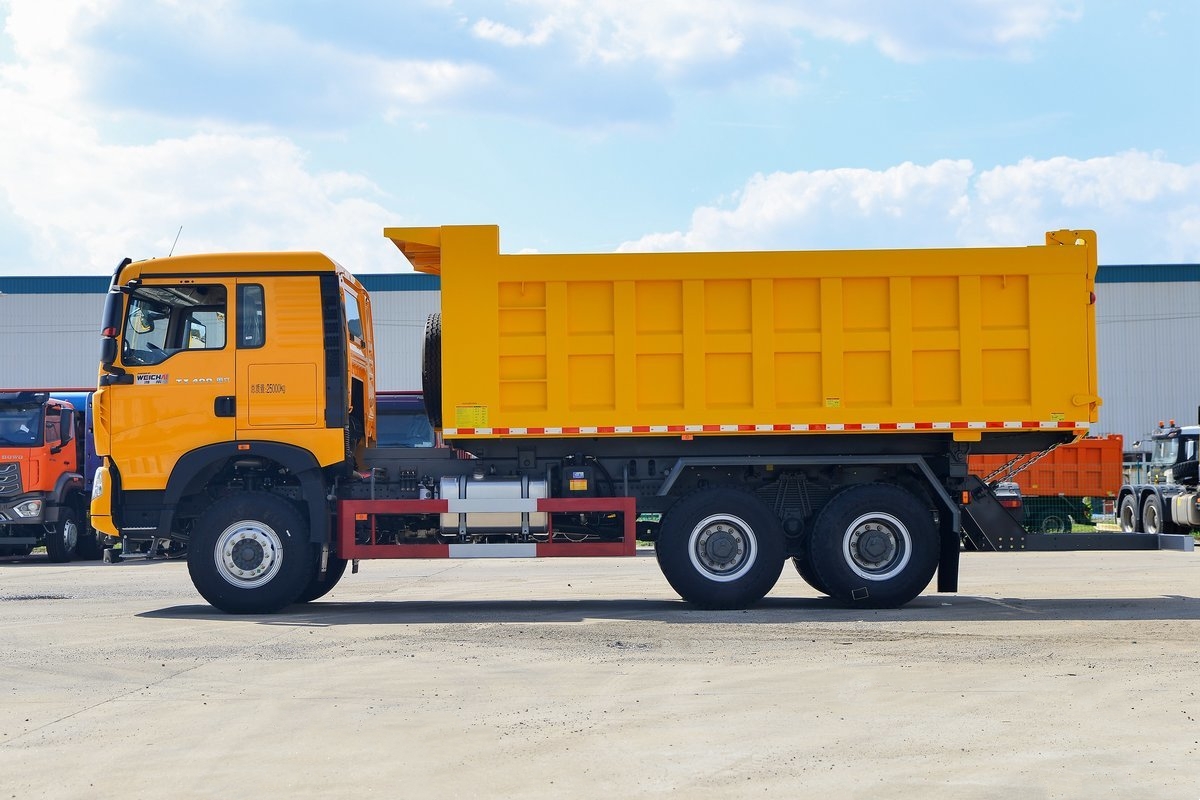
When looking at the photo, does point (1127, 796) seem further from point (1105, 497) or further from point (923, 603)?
point (1105, 497)

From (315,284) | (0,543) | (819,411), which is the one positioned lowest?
(0,543)

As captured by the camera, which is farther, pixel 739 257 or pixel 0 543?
pixel 0 543

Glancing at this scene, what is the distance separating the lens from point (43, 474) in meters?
22.2

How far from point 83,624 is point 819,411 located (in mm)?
6956

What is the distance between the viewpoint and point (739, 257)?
12.4 metres

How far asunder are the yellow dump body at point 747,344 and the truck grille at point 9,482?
502 inches

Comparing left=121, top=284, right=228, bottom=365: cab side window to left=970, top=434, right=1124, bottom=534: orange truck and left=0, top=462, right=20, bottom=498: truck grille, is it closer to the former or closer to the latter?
left=0, top=462, right=20, bottom=498: truck grille

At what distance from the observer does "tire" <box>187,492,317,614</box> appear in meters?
12.3

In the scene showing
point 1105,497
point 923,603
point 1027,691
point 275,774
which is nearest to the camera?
point 275,774

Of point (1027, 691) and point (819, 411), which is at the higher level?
point (819, 411)

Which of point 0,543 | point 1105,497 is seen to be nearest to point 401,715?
point 0,543

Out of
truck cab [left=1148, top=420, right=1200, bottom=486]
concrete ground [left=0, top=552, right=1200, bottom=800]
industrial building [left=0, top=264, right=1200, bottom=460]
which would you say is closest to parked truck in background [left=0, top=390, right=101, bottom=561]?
concrete ground [left=0, top=552, right=1200, bottom=800]

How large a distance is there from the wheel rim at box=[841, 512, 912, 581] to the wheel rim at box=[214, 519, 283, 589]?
5.30 metres

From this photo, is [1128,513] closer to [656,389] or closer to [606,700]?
[656,389]
